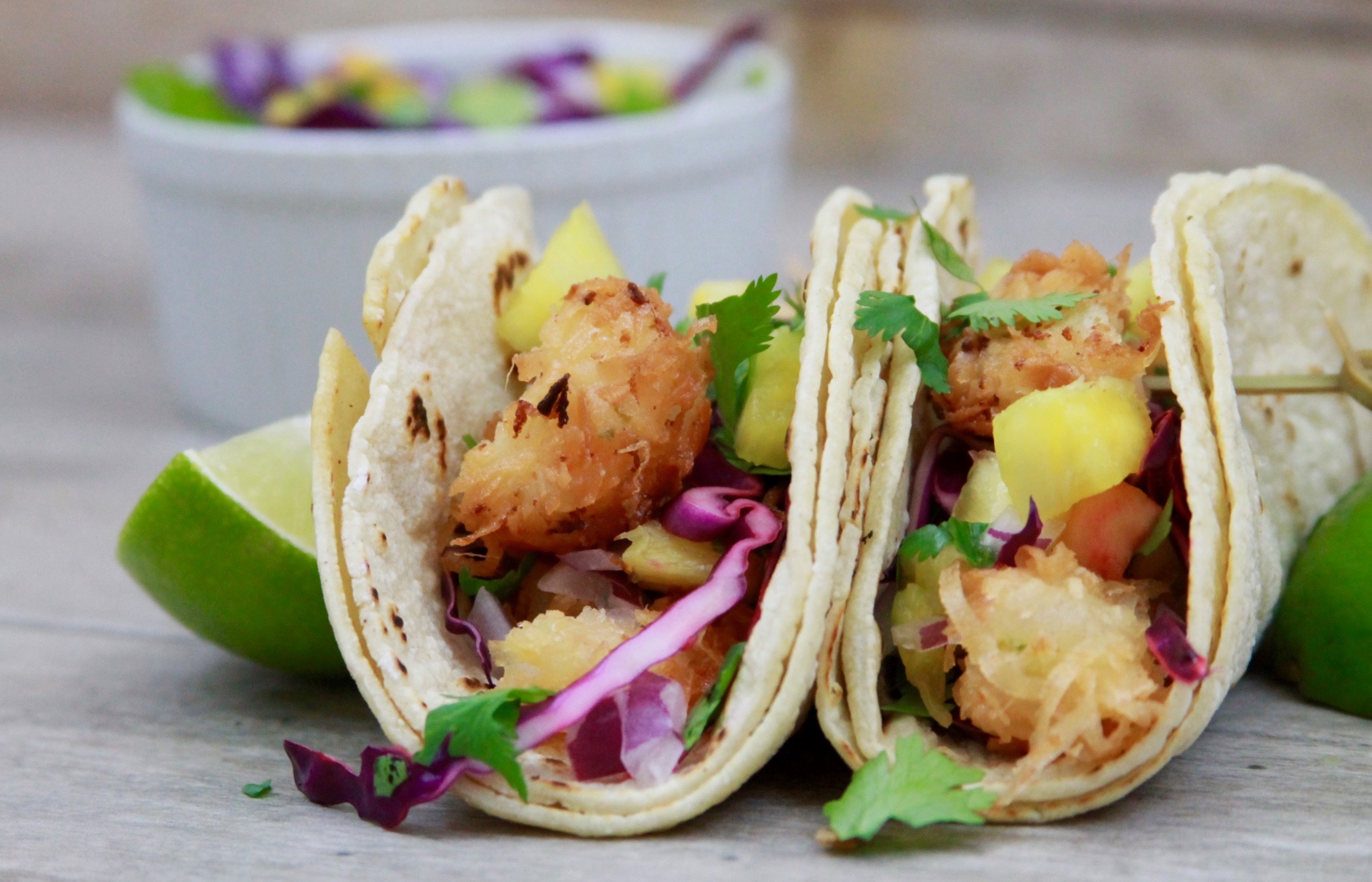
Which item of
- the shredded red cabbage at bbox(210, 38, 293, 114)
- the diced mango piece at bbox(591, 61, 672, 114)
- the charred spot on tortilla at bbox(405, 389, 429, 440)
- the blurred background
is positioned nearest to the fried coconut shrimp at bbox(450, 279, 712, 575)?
the charred spot on tortilla at bbox(405, 389, 429, 440)

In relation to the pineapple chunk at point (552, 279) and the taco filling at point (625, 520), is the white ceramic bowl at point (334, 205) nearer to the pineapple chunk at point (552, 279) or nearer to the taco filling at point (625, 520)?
the pineapple chunk at point (552, 279)

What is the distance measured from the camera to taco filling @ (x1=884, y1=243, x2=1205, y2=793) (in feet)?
5.40

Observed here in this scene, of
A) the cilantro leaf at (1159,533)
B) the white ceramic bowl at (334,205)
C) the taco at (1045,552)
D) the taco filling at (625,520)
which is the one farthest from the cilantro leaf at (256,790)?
the white ceramic bowl at (334,205)

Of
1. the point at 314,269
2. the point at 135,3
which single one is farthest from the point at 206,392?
the point at 135,3

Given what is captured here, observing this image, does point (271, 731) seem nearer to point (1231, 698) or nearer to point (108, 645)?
point (108, 645)

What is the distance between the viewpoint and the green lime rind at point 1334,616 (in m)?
1.99

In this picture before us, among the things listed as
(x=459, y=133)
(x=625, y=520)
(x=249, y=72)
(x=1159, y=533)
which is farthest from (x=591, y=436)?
(x=249, y=72)

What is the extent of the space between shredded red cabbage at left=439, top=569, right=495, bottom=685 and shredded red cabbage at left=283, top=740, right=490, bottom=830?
8.5 inches

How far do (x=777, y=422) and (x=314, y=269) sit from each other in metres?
2.40

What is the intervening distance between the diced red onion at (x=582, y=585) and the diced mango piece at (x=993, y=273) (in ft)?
2.59

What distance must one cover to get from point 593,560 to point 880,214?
736 millimetres

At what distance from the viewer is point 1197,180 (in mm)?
2090

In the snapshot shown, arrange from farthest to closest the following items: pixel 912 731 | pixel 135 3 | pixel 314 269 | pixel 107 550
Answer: pixel 135 3 < pixel 314 269 < pixel 107 550 < pixel 912 731

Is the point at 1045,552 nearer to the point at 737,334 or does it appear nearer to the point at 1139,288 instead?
the point at 737,334
